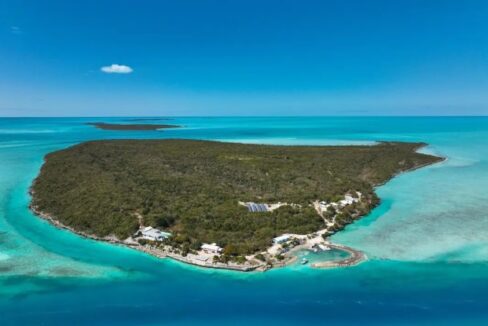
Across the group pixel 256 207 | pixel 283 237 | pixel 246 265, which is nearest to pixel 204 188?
pixel 256 207

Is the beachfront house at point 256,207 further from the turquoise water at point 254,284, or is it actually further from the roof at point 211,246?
the turquoise water at point 254,284

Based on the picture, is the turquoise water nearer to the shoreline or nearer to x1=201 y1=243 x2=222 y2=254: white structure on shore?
the shoreline

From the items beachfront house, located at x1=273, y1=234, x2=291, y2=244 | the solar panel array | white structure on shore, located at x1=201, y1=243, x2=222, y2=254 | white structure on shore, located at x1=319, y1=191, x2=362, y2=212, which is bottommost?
white structure on shore, located at x1=201, y1=243, x2=222, y2=254

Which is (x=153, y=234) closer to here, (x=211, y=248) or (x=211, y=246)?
Answer: (x=211, y=246)

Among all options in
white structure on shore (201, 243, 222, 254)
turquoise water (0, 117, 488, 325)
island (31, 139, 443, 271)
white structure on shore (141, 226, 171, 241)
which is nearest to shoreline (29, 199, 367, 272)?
island (31, 139, 443, 271)

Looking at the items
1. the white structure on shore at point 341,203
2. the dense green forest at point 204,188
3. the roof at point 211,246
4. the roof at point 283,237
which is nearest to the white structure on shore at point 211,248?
the roof at point 211,246

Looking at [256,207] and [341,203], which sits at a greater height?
[256,207]
